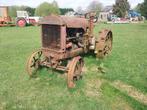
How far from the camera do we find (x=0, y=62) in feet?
33.0

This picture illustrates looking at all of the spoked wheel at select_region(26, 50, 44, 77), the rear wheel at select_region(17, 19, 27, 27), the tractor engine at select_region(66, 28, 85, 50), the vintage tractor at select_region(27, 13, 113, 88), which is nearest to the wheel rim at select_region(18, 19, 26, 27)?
the rear wheel at select_region(17, 19, 27, 27)

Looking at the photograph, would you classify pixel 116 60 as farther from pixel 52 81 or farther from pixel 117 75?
pixel 52 81

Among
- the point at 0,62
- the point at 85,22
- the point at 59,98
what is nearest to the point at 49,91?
the point at 59,98

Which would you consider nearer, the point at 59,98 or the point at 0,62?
the point at 59,98

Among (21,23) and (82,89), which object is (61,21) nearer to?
(82,89)

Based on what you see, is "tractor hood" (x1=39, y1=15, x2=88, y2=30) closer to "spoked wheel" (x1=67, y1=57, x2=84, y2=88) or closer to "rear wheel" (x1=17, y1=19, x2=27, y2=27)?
"spoked wheel" (x1=67, y1=57, x2=84, y2=88)

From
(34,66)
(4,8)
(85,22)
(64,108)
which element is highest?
(4,8)

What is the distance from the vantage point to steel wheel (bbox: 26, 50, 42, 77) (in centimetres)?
779

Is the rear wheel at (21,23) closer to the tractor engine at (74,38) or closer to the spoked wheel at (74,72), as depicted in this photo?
the tractor engine at (74,38)

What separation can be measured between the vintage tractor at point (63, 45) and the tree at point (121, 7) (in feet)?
208

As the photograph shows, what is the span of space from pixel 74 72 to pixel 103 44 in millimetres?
2764

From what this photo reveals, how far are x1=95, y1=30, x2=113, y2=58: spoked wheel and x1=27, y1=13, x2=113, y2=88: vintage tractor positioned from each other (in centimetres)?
53

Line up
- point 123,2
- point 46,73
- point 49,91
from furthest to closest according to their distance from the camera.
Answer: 1. point 123,2
2. point 46,73
3. point 49,91

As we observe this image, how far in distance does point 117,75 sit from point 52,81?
1934mm
